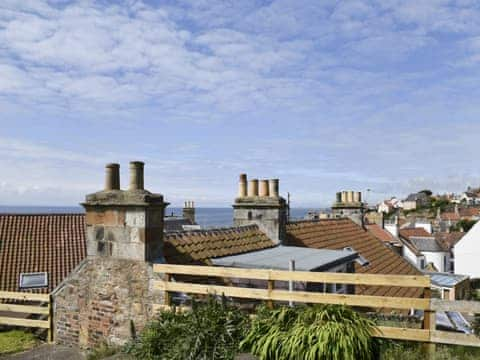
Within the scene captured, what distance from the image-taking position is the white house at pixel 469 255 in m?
38.6

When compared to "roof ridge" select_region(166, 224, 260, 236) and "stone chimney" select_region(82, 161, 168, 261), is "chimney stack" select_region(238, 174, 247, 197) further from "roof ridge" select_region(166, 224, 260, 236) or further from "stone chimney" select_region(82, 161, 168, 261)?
"stone chimney" select_region(82, 161, 168, 261)

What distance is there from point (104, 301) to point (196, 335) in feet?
8.66

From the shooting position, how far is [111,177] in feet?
25.6

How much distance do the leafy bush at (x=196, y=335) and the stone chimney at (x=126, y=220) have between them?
1392 millimetres

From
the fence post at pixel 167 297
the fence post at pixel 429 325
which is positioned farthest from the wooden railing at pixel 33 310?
the fence post at pixel 429 325

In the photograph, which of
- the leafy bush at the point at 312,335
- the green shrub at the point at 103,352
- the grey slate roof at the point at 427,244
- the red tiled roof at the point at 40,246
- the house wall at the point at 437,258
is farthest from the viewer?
the grey slate roof at the point at 427,244

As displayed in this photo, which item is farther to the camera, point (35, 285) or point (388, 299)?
point (35, 285)

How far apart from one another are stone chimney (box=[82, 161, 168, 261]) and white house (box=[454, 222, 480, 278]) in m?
40.1

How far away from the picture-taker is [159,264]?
6910 mm

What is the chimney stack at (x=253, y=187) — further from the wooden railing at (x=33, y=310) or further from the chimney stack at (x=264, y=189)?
the wooden railing at (x=33, y=310)

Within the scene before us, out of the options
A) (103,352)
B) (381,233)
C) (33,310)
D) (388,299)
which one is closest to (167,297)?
(103,352)

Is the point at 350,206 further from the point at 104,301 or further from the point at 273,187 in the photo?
the point at 104,301

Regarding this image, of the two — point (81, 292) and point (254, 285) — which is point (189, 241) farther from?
point (81, 292)

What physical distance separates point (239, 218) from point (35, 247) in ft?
41.1
